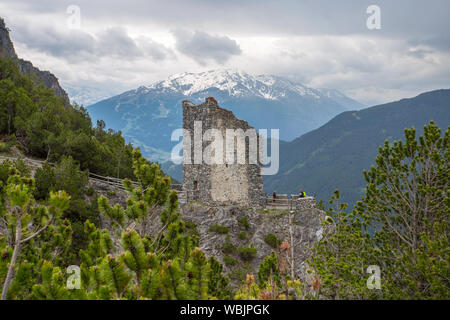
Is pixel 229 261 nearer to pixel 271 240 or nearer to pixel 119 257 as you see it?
pixel 271 240

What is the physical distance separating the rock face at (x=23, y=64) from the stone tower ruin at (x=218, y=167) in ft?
131

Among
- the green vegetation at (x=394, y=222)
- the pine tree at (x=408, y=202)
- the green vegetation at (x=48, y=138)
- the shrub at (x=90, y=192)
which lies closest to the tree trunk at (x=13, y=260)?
the green vegetation at (x=394, y=222)

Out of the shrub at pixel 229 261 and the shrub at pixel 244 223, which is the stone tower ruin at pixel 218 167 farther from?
the shrub at pixel 229 261

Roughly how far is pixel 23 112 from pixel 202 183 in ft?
61.8

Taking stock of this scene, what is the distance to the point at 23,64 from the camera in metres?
66.1

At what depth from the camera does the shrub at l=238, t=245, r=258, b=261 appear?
2123cm

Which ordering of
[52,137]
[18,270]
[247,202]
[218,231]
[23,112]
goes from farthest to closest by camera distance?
[23,112], [52,137], [247,202], [218,231], [18,270]

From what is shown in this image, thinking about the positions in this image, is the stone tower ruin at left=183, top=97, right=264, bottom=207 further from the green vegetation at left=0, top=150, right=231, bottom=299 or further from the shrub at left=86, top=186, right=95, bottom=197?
the green vegetation at left=0, top=150, right=231, bottom=299

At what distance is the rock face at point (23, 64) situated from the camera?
55838mm

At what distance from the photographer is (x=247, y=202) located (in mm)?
24094

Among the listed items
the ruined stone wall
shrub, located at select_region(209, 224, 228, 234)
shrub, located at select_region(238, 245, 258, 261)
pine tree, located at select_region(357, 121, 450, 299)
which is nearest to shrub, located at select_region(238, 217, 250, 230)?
shrub, located at select_region(209, 224, 228, 234)
